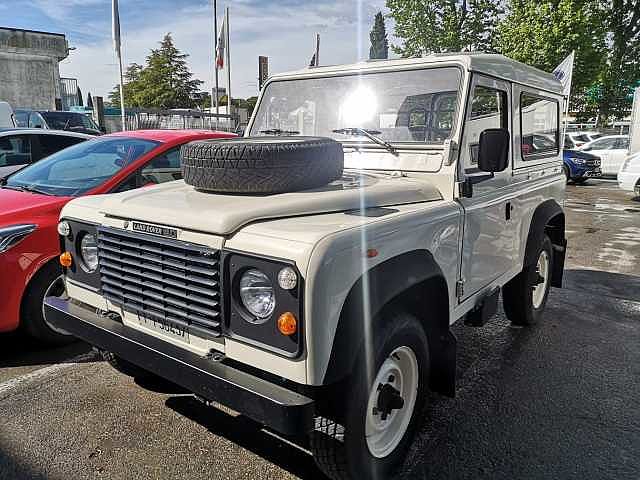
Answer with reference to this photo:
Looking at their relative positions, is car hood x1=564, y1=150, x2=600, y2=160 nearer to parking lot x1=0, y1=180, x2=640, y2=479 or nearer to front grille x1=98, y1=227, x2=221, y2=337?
parking lot x1=0, y1=180, x2=640, y2=479

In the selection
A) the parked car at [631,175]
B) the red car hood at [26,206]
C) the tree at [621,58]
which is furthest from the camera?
the tree at [621,58]

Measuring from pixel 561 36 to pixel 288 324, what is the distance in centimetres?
2576

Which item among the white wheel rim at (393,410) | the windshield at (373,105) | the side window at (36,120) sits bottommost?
the white wheel rim at (393,410)

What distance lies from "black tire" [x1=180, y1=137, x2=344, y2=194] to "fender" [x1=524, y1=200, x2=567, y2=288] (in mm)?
2250

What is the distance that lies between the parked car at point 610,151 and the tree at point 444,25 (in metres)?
10.6

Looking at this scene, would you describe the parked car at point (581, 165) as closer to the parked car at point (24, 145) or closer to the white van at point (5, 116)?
the parked car at point (24, 145)

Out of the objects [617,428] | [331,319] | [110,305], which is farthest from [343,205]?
[617,428]

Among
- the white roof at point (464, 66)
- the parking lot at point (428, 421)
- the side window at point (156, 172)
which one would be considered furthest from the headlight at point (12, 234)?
the white roof at point (464, 66)

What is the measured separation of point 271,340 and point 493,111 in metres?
→ 2.44

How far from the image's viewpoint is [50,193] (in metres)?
4.26

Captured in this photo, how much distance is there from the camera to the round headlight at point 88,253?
2875 millimetres

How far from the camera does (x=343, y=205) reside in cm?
261

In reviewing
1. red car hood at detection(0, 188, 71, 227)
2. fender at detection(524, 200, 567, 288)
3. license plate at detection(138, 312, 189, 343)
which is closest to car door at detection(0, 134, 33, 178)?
red car hood at detection(0, 188, 71, 227)

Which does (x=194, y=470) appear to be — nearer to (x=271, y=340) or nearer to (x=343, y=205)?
(x=271, y=340)
